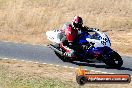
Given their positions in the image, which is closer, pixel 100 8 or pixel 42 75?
pixel 42 75

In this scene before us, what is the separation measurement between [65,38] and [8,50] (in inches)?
144

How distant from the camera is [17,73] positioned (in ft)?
59.0

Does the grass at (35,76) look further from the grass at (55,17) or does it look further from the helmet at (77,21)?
the grass at (55,17)

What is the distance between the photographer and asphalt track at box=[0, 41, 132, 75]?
19.7 m

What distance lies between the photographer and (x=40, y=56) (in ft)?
71.0

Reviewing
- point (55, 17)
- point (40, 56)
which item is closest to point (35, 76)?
point (40, 56)

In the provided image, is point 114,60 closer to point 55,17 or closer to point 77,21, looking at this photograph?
point 77,21

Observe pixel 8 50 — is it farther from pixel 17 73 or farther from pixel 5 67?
pixel 17 73

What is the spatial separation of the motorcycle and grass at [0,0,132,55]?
5.01 metres

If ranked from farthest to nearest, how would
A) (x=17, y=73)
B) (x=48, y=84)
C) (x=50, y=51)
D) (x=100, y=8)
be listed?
(x=100, y=8), (x=50, y=51), (x=17, y=73), (x=48, y=84)

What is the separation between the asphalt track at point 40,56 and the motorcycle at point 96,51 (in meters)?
0.27

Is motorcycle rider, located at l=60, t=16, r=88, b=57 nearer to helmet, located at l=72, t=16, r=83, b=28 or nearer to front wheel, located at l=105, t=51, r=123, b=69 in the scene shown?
helmet, located at l=72, t=16, r=83, b=28

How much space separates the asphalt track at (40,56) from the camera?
1972 centimetres

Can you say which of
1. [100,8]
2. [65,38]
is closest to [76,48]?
[65,38]
